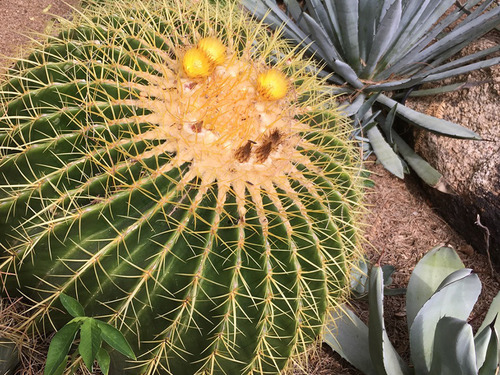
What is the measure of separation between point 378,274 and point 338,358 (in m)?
0.57

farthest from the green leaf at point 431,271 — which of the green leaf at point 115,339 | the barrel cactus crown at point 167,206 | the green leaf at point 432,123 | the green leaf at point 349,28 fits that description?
the green leaf at point 349,28

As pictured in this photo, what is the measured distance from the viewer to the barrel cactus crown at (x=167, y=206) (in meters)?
1.49

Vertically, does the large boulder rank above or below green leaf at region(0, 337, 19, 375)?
above

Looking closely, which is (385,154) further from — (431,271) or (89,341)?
(89,341)

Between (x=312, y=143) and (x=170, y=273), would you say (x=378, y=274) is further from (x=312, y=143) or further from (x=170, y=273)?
(x=170, y=273)

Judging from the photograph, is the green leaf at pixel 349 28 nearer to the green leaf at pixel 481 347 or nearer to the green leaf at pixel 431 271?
the green leaf at pixel 431 271

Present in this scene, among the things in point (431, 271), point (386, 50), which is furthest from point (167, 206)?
point (386, 50)

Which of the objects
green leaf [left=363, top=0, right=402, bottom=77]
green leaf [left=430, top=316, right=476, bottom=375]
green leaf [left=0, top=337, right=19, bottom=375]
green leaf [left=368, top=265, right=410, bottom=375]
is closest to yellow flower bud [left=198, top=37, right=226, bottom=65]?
green leaf [left=368, top=265, right=410, bottom=375]

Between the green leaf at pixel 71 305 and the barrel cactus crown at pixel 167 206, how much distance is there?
0.25ft

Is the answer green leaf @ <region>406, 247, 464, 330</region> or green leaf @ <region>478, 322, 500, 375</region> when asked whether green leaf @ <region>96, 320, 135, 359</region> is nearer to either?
green leaf @ <region>478, 322, 500, 375</region>

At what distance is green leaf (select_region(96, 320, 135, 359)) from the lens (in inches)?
54.1

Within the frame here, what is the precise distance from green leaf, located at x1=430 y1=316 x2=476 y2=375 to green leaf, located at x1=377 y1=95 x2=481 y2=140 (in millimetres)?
1615

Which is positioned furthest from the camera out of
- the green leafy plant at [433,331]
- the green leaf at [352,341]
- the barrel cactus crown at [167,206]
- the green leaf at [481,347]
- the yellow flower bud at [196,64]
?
the green leaf at [352,341]

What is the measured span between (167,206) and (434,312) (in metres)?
1.20
